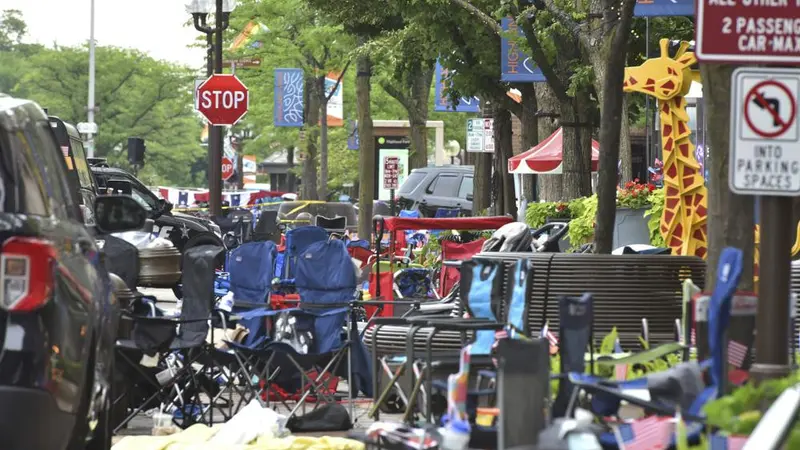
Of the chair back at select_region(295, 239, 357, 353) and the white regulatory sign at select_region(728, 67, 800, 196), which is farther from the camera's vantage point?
the chair back at select_region(295, 239, 357, 353)

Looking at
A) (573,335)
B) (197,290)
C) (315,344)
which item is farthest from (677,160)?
(573,335)

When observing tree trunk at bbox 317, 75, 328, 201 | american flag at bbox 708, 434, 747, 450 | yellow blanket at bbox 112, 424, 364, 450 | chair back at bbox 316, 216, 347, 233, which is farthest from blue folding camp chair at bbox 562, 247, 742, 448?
tree trunk at bbox 317, 75, 328, 201

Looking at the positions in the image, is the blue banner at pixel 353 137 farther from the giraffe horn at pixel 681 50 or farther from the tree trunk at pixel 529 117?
the giraffe horn at pixel 681 50

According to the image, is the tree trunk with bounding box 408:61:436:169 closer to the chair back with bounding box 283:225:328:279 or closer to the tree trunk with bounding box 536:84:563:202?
the tree trunk with bounding box 536:84:563:202

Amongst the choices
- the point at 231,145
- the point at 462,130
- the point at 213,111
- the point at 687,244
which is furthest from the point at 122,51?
the point at 687,244

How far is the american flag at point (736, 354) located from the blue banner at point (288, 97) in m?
46.4

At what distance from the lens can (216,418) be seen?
12.5 metres

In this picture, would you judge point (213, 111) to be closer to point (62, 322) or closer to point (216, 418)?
point (216, 418)

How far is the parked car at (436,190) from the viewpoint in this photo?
40.9 m

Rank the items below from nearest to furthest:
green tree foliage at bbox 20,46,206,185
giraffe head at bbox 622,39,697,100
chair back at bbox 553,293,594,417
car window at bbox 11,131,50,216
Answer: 1. car window at bbox 11,131,50,216
2. chair back at bbox 553,293,594,417
3. giraffe head at bbox 622,39,697,100
4. green tree foliage at bbox 20,46,206,185

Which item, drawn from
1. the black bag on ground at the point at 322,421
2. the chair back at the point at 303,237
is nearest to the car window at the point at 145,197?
the chair back at the point at 303,237

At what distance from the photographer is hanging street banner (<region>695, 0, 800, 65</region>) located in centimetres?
721

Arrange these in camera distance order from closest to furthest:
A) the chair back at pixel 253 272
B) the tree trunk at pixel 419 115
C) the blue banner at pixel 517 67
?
the chair back at pixel 253 272, the blue banner at pixel 517 67, the tree trunk at pixel 419 115

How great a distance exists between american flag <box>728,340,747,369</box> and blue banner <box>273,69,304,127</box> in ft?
152
